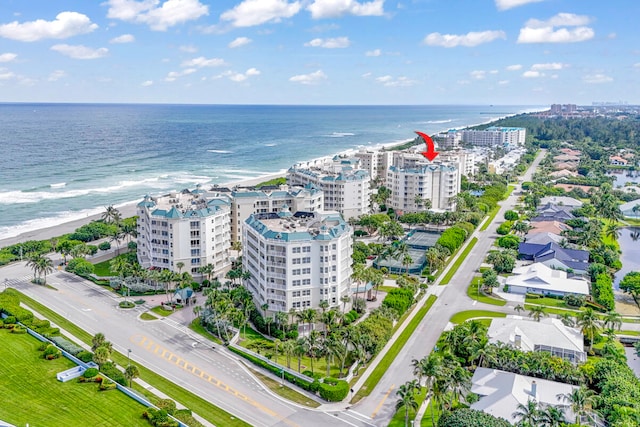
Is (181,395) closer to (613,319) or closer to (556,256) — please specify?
(613,319)

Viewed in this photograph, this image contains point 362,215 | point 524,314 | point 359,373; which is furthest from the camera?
point 362,215

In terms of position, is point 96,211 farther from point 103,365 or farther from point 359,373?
point 359,373

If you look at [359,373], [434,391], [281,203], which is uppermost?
[281,203]

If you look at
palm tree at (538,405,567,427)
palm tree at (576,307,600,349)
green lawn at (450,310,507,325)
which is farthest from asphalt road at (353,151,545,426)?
palm tree at (576,307,600,349)

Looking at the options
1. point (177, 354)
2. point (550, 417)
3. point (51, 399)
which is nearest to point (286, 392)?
point (177, 354)

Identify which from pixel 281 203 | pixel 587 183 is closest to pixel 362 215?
pixel 281 203

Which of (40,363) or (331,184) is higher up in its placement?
(331,184)
